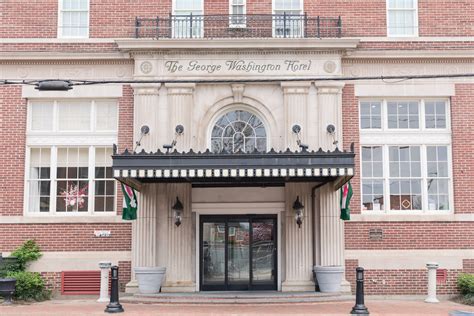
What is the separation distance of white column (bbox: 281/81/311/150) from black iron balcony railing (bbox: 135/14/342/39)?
1763mm

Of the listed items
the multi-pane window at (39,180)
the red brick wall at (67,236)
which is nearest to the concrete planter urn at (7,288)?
the red brick wall at (67,236)

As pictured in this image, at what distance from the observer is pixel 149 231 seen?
18.0m

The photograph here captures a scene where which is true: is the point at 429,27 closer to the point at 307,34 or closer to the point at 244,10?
the point at 307,34

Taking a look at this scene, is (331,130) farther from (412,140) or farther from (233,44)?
(233,44)

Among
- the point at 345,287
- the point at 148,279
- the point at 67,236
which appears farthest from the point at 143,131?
the point at 345,287

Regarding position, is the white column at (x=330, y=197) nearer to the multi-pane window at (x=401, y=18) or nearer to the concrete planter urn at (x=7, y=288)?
the multi-pane window at (x=401, y=18)

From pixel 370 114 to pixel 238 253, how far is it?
20.7 ft

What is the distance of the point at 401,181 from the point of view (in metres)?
18.8

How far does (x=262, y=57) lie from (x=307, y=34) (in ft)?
5.59

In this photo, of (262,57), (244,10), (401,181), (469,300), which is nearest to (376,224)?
(401,181)

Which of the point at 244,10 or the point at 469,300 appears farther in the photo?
the point at 244,10

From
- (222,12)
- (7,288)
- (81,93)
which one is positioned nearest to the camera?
(7,288)

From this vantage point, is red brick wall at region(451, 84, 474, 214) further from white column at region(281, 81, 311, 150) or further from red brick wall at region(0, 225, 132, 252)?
red brick wall at region(0, 225, 132, 252)

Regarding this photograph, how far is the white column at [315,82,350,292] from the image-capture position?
17.9 metres
